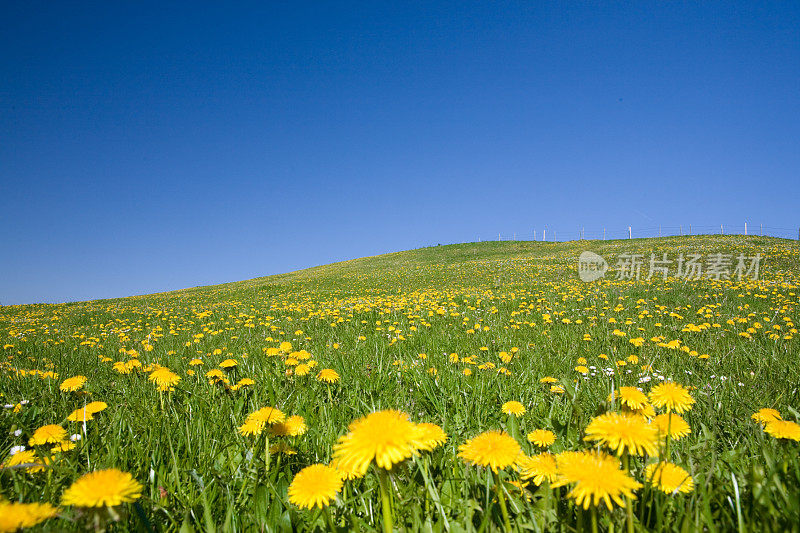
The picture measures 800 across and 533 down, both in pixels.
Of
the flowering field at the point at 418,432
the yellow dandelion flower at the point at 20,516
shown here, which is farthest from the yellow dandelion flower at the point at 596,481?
the yellow dandelion flower at the point at 20,516

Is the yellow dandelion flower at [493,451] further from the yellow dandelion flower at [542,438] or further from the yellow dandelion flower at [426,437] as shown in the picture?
the yellow dandelion flower at [542,438]

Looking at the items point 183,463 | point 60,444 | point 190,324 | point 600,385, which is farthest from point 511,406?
point 190,324

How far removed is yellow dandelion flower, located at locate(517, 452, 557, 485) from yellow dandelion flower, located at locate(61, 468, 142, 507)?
40.7 inches

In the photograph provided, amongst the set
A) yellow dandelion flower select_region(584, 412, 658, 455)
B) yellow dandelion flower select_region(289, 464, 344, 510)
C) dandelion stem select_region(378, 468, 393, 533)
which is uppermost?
yellow dandelion flower select_region(584, 412, 658, 455)

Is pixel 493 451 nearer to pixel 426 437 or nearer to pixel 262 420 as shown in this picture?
pixel 426 437

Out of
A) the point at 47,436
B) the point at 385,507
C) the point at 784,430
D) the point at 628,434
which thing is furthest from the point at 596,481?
the point at 47,436

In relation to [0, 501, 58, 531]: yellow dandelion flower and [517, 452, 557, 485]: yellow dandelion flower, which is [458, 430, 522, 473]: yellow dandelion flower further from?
[0, 501, 58, 531]: yellow dandelion flower

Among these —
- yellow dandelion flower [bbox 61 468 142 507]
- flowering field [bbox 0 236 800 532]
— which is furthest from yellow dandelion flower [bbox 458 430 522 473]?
yellow dandelion flower [bbox 61 468 142 507]

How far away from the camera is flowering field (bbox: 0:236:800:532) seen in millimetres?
1060

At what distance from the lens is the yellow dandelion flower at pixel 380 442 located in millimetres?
917

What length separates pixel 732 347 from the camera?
3883mm

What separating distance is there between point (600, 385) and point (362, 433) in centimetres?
244

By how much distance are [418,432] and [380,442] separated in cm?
11

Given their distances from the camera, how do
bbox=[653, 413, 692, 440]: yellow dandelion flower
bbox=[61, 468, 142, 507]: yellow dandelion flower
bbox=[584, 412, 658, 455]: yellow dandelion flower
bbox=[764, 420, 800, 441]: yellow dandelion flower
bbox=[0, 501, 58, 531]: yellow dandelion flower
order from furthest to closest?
bbox=[764, 420, 800, 441]: yellow dandelion flower < bbox=[653, 413, 692, 440]: yellow dandelion flower < bbox=[584, 412, 658, 455]: yellow dandelion flower < bbox=[61, 468, 142, 507]: yellow dandelion flower < bbox=[0, 501, 58, 531]: yellow dandelion flower
